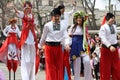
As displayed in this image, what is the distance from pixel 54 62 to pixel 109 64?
1.30m

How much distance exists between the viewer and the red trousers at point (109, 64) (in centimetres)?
983

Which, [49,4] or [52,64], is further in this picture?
[49,4]

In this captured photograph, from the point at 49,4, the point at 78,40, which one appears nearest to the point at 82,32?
the point at 78,40

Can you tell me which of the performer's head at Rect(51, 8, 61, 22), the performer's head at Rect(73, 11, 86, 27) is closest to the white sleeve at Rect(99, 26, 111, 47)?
the performer's head at Rect(73, 11, 86, 27)

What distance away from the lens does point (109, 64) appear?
9891mm

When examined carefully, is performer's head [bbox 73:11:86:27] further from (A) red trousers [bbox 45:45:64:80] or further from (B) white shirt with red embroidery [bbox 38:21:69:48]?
(A) red trousers [bbox 45:45:64:80]

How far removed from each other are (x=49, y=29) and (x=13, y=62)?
4324mm

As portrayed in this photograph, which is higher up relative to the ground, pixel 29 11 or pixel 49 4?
pixel 49 4

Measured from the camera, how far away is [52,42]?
9.55 m

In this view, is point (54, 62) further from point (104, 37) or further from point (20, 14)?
point (20, 14)

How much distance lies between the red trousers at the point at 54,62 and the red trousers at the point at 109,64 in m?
1.03

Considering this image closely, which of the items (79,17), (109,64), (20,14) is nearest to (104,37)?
(109,64)

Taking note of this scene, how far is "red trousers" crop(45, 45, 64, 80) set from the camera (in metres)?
9.54

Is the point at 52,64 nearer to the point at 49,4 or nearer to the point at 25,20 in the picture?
the point at 25,20
